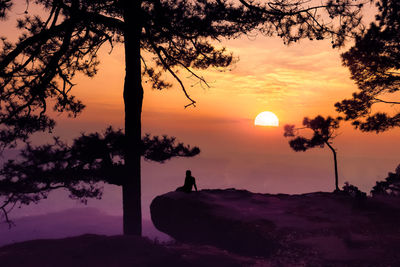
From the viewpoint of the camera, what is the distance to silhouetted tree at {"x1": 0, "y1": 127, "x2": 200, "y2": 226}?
40.5 ft

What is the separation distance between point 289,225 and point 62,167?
8.03 metres

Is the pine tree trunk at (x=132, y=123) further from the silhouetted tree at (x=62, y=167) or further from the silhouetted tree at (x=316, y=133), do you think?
the silhouetted tree at (x=316, y=133)

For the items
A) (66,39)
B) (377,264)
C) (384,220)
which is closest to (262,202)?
(384,220)

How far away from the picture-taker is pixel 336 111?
69.8 feet

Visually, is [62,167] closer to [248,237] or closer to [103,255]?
[103,255]

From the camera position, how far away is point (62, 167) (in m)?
12.5

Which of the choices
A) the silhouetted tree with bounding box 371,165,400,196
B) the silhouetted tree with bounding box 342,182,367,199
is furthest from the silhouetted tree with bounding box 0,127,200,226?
the silhouetted tree with bounding box 371,165,400,196

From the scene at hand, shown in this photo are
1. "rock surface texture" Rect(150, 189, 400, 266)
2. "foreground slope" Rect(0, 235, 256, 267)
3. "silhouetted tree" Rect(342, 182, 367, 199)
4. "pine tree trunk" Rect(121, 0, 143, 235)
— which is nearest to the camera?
"foreground slope" Rect(0, 235, 256, 267)

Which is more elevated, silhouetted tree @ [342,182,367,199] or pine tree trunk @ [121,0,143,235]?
pine tree trunk @ [121,0,143,235]

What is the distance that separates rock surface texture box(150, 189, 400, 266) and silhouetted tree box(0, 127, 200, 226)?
3948 mm

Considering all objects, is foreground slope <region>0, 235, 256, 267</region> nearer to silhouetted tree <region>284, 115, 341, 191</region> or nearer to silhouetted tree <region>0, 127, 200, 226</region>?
silhouetted tree <region>0, 127, 200, 226</region>

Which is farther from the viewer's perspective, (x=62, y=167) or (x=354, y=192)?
(x=354, y=192)

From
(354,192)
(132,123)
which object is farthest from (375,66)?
(132,123)

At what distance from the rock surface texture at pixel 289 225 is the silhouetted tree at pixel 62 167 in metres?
3.95
